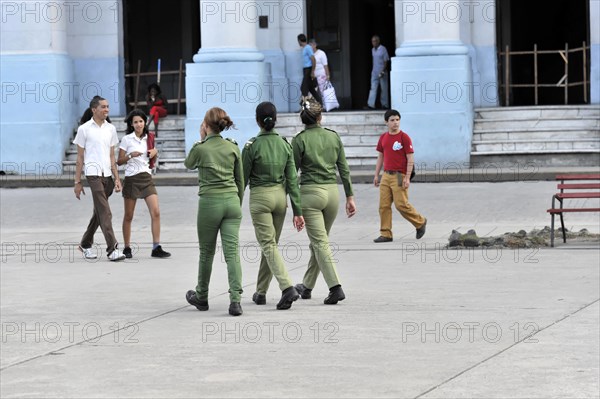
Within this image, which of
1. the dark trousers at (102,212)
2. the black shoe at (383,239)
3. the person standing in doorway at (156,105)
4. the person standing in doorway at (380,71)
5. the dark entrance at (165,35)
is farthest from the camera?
the dark entrance at (165,35)

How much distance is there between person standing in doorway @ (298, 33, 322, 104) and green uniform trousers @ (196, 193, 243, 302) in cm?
1671

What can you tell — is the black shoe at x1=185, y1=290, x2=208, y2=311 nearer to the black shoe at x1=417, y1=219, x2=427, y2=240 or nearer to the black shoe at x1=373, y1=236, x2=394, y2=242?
the black shoe at x1=373, y1=236, x2=394, y2=242

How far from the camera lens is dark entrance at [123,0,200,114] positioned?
34500mm

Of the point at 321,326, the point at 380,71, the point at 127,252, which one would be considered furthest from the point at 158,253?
the point at 380,71

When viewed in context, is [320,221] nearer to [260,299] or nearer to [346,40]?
[260,299]

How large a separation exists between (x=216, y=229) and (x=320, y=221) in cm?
92

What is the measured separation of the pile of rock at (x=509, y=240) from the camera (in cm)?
1486

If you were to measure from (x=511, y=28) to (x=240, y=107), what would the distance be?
28.5 feet

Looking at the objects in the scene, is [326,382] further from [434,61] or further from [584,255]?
[434,61]

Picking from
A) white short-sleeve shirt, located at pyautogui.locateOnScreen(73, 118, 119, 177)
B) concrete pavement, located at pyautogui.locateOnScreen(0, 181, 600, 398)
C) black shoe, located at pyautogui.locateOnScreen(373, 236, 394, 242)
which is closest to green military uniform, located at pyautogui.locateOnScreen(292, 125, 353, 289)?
concrete pavement, located at pyautogui.locateOnScreen(0, 181, 600, 398)

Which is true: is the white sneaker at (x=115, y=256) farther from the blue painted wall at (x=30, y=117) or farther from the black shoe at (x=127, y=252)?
the blue painted wall at (x=30, y=117)

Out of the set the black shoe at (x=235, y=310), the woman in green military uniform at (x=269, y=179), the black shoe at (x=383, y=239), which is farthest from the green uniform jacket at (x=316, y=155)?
the black shoe at (x=383, y=239)

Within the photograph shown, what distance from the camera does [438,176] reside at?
2381cm

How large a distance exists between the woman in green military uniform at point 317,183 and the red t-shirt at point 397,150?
Answer: 14.8 feet
